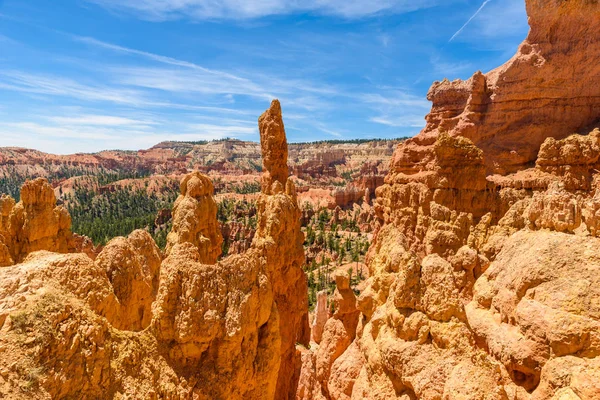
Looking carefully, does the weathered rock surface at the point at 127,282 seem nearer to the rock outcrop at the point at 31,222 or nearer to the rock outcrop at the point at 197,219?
the rock outcrop at the point at 197,219

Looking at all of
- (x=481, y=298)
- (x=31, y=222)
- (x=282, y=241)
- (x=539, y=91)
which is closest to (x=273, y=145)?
(x=282, y=241)

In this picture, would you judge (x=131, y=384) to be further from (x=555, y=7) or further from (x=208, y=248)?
(x=555, y=7)

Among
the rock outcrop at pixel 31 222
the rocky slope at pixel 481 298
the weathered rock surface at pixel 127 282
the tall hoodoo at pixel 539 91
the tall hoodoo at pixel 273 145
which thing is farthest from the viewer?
the tall hoodoo at pixel 539 91

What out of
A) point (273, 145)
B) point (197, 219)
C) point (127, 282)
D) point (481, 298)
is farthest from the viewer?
point (273, 145)

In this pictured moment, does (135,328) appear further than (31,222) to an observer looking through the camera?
No

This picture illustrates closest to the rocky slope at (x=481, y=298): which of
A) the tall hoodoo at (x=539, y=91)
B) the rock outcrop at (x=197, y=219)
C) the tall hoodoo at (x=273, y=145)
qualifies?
the tall hoodoo at (x=539, y=91)

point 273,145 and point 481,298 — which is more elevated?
point 273,145

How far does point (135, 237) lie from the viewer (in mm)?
10156

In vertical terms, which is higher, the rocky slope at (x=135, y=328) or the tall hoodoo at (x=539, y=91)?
the tall hoodoo at (x=539, y=91)

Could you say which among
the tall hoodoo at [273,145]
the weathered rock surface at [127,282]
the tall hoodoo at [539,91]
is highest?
the tall hoodoo at [539,91]

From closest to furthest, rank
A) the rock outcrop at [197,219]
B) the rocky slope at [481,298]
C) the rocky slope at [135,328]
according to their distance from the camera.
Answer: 1. the rocky slope at [135,328]
2. the rocky slope at [481,298]
3. the rock outcrop at [197,219]

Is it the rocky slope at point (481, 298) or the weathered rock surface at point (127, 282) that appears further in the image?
the weathered rock surface at point (127, 282)

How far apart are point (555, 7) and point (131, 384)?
26143 mm

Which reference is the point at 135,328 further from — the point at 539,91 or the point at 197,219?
the point at 539,91
